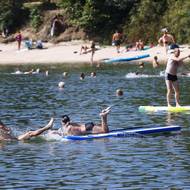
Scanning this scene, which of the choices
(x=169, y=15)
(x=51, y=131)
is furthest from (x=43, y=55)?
(x=51, y=131)

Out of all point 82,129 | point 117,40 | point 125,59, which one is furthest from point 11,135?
point 117,40

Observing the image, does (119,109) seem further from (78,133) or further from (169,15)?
A: (169,15)

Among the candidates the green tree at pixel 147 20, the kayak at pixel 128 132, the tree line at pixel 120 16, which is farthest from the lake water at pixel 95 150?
the green tree at pixel 147 20

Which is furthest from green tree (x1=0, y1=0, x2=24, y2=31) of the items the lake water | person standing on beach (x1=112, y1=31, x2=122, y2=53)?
the lake water

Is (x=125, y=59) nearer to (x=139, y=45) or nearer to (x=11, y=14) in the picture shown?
(x=139, y=45)

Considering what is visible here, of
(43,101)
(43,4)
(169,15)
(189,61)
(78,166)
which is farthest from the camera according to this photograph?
(43,4)

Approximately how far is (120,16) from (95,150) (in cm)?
4342

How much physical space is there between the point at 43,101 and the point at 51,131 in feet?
37.0

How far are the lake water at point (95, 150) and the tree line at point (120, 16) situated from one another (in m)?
21.1

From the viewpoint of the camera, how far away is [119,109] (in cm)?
3103

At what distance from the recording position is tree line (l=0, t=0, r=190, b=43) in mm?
59247

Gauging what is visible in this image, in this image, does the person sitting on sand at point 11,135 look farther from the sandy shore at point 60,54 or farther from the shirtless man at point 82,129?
the sandy shore at point 60,54

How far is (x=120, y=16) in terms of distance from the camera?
2542 inches

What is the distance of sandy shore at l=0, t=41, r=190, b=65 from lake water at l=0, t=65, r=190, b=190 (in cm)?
1818
